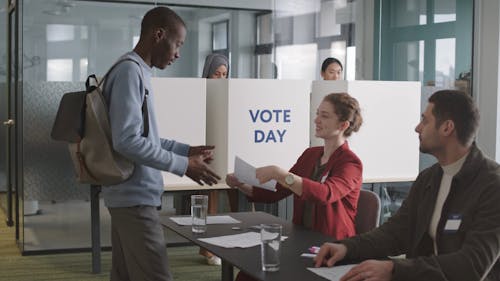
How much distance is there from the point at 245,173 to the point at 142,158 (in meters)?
0.69

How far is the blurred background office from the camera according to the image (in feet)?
19.1

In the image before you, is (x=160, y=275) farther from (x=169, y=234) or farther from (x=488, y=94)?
(x=488, y=94)

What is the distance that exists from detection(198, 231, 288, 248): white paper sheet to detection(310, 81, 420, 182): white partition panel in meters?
2.57


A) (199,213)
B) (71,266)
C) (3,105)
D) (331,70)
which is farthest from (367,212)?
(3,105)

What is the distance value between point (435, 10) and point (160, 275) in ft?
16.6

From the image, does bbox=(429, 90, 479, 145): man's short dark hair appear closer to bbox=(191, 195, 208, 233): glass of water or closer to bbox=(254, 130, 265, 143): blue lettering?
bbox=(191, 195, 208, 233): glass of water

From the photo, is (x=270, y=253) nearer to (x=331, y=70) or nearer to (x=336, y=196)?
(x=336, y=196)

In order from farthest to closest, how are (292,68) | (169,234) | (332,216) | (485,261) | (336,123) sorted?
(292,68) → (169,234) → (336,123) → (332,216) → (485,261)

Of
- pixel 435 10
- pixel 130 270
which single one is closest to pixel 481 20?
pixel 435 10

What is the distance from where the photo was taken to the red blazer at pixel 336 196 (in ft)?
9.92

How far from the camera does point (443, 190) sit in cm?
233

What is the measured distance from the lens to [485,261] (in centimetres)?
203

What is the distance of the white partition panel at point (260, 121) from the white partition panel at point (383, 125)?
320 mm

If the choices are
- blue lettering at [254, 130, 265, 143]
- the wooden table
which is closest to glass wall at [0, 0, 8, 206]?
blue lettering at [254, 130, 265, 143]
